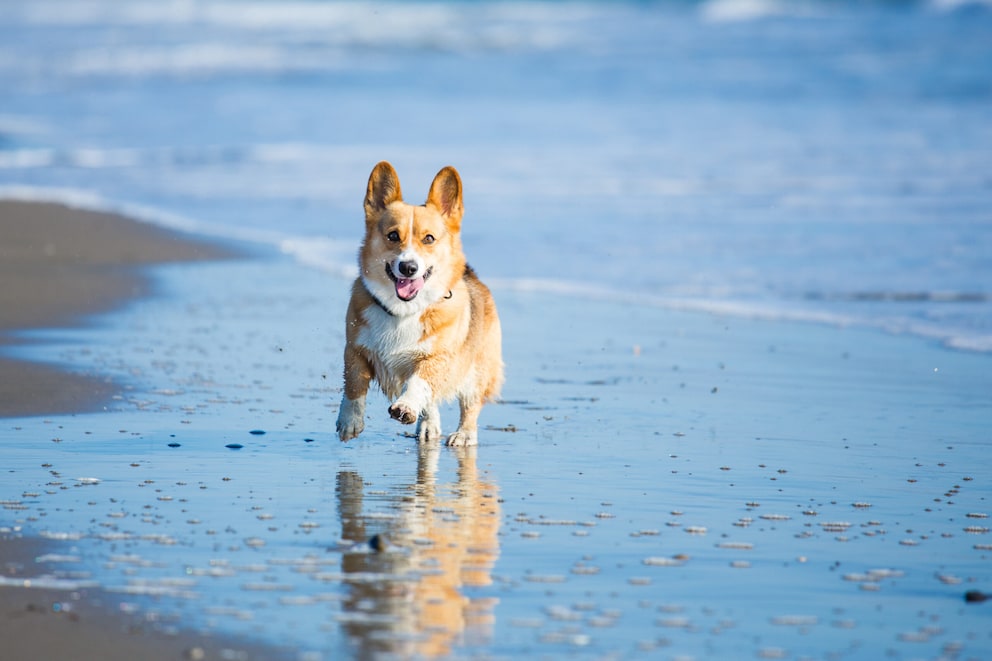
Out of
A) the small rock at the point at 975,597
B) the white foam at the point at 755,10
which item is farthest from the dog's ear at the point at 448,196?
the white foam at the point at 755,10

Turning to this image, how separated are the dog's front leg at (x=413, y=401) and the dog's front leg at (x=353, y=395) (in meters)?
0.17

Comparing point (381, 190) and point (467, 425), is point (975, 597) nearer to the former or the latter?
point (467, 425)

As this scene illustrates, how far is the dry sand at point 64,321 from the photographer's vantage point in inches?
126

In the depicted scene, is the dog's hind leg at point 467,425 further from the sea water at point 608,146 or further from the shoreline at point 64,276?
the sea water at point 608,146

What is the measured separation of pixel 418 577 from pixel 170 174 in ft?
43.3

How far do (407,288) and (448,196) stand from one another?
0.43 m

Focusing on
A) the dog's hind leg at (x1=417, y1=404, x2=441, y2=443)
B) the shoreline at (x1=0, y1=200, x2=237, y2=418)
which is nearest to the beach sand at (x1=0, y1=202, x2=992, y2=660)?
the dog's hind leg at (x1=417, y1=404, x2=441, y2=443)

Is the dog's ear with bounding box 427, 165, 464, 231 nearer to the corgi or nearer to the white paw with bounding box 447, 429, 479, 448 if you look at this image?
the corgi

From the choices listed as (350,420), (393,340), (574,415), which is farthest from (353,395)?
(574,415)

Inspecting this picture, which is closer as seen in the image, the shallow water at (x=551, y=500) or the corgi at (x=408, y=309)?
the shallow water at (x=551, y=500)

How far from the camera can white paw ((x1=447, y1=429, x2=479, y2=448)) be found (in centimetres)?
554

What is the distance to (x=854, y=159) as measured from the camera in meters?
16.5

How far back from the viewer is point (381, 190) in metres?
5.62

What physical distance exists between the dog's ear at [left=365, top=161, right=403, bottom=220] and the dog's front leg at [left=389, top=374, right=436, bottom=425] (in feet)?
2.25
